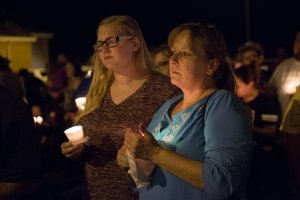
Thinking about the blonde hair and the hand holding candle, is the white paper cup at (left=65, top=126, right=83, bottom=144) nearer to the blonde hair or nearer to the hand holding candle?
the hand holding candle

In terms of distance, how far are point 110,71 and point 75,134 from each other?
636mm

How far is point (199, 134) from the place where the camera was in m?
2.34

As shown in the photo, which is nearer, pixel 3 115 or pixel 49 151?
pixel 3 115

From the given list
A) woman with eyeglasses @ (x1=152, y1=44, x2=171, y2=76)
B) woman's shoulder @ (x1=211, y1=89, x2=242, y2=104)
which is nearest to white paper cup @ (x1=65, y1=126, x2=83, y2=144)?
woman's shoulder @ (x1=211, y1=89, x2=242, y2=104)

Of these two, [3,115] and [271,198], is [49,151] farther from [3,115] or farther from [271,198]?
[3,115]

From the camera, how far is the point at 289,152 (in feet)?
15.9

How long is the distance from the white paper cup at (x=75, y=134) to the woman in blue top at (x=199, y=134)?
538 millimetres

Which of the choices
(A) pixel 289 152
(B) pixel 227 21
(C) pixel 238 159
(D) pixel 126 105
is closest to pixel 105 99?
(D) pixel 126 105

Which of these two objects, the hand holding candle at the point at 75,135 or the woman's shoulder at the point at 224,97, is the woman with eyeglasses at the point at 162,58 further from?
the woman's shoulder at the point at 224,97

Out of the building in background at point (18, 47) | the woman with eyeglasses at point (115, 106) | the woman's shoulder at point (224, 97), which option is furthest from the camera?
the building in background at point (18, 47)

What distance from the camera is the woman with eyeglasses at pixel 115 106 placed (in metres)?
3.28

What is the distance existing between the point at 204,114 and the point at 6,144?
0.96m

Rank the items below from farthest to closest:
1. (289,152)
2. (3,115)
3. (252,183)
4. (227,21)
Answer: (227,21) < (252,183) < (289,152) < (3,115)

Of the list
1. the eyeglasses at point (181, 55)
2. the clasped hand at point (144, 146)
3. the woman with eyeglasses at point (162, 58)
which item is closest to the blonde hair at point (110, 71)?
the eyeglasses at point (181, 55)
